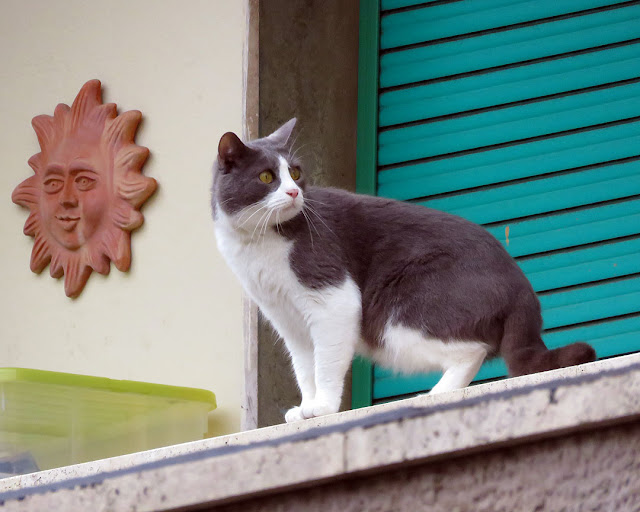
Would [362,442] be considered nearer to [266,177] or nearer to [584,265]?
[266,177]

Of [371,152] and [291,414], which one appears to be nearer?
[291,414]

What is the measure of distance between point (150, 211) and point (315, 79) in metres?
0.70

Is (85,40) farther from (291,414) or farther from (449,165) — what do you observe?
(291,414)

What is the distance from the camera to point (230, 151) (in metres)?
2.25

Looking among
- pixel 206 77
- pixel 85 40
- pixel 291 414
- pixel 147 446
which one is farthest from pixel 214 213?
pixel 85 40

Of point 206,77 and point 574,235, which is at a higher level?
point 206,77

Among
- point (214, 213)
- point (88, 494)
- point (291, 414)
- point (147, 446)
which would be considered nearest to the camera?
point (88, 494)

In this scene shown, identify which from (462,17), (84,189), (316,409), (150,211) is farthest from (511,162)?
(84,189)

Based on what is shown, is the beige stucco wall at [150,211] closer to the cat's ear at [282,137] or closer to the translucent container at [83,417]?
the translucent container at [83,417]

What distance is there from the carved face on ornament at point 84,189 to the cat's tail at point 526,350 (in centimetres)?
168

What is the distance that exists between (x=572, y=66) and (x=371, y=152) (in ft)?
2.22

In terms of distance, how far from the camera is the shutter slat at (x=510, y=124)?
3.09 metres

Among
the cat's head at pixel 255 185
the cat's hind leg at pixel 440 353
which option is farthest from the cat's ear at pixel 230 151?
the cat's hind leg at pixel 440 353

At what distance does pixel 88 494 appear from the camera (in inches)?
48.1
